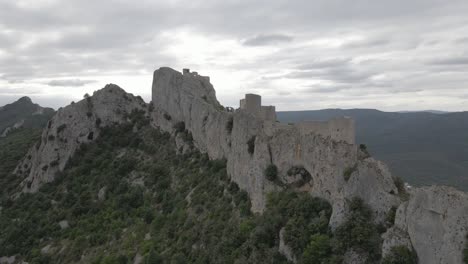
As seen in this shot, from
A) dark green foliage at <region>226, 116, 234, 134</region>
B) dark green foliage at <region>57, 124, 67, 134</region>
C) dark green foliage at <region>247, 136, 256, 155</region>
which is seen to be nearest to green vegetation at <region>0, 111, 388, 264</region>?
dark green foliage at <region>226, 116, 234, 134</region>

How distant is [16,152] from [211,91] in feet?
147

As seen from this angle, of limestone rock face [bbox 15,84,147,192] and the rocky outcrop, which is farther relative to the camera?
limestone rock face [bbox 15,84,147,192]

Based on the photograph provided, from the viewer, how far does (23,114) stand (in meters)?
171

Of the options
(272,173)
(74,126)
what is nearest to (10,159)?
(74,126)

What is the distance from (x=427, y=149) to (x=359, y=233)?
412 feet

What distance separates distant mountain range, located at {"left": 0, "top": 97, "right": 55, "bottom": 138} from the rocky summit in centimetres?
8490

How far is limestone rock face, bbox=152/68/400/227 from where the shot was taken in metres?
19.5

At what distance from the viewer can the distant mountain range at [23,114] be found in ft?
456

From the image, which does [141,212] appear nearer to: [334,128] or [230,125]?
[230,125]

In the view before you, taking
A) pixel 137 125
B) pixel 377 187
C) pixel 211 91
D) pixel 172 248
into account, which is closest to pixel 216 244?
pixel 172 248

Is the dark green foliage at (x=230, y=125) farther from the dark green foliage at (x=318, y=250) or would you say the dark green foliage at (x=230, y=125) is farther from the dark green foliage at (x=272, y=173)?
the dark green foliage at (x=318, y=250)

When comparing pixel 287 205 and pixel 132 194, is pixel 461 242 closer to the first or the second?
pixel 287 205

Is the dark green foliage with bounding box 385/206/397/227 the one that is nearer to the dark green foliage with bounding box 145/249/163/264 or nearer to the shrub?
the dark green foliage with bounding box 145/249/163/264

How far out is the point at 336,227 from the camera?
1967cm
